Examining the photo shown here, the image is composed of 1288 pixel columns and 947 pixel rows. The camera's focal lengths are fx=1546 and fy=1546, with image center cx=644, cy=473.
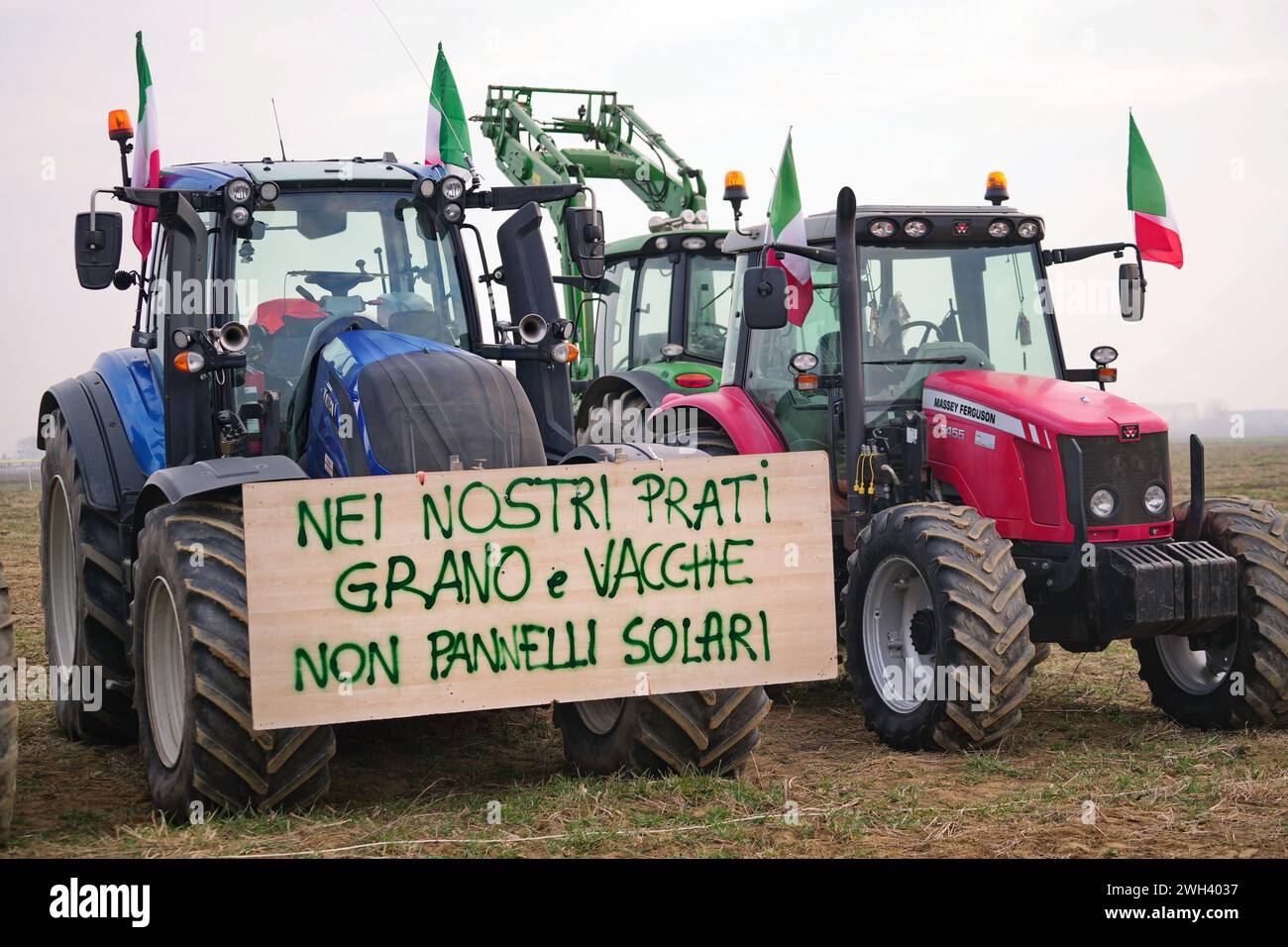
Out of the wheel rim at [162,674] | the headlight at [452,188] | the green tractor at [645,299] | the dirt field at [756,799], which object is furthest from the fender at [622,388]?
the wheel rim at [162,674]

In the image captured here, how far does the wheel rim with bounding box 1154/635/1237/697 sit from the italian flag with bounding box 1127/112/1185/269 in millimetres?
2126

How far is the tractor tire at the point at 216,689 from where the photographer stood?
5.50m

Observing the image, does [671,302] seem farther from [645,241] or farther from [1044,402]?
[1044,402]

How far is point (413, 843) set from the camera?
5.40 metres

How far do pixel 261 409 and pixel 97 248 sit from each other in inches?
39.2

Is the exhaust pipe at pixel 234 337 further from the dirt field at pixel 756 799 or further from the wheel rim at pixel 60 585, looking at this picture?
the wheel rim at pixel 60 585

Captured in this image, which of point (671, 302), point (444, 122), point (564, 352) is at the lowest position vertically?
point (564, 352)

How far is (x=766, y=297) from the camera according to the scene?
7824mm

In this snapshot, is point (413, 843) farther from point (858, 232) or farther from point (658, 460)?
point (858, 232)

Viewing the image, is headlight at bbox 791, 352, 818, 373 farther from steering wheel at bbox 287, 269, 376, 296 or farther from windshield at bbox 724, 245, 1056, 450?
steering wheel at bbox 287, 269, 376, 296

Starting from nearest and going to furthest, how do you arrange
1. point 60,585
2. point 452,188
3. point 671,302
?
point 452,188 → point 60,585 → point 671,302

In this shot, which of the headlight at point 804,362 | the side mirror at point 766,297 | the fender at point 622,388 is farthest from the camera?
the fender at point 622,388

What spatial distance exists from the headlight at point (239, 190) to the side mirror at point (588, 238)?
1485mm

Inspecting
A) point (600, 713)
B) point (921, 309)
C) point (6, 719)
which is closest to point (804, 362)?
point (921, 309)
